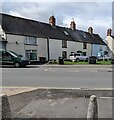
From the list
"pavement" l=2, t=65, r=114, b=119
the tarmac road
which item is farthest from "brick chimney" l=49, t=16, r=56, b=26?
"pavement" l=2, t=65, r=114, b=119

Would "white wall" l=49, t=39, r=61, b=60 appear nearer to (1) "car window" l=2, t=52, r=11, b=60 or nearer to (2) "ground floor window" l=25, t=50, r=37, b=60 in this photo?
(2) "ground floor window" l=25, t=50, r=37, b=60

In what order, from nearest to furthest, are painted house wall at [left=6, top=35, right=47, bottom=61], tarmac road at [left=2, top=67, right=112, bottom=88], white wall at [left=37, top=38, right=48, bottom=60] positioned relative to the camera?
tarmac road at [left=2, top=67, right=112, bottom=88] → painted house wall at [left=6, top=35, right=47, bottom=61] → white wall at [left=37, top=38, right=48, bottom=60]

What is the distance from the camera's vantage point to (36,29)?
44.2 m

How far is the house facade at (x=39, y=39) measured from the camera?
3815 centimetres

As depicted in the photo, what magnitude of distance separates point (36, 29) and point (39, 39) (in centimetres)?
230

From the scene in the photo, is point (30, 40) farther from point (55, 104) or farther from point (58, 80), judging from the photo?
point (55, 104)

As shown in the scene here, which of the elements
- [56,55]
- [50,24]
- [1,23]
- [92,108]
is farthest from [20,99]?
[50,24]

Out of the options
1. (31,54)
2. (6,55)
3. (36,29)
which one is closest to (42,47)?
(31,54)

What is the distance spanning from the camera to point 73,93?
9.45m

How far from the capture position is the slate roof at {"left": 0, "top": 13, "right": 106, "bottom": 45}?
38938mm

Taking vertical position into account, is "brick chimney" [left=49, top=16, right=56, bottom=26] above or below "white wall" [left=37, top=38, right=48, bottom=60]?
above

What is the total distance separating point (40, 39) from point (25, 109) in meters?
35.9

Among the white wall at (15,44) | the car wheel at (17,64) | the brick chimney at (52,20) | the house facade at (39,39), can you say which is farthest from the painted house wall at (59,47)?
the car wheel at (17,64)

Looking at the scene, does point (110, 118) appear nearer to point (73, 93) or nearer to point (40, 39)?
point (73, 93)
